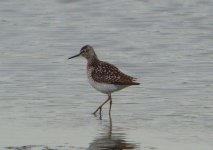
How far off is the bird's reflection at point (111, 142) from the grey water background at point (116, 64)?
0.6 inches

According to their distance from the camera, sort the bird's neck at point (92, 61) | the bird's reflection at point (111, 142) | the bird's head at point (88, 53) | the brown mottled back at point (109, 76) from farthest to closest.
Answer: the bird's head at point (88, 53) < the bird's neck at point (92, 61) < the brown mottled back at point (109, 76) < the bird's reflection at point (111, 142)

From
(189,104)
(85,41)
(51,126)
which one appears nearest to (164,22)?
(85,41)

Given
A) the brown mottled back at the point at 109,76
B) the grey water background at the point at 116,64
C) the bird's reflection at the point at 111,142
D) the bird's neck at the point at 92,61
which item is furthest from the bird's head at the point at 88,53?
the bird's reflection at the point at 111,142

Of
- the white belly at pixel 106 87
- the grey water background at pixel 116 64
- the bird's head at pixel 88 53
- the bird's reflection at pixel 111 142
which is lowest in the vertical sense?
the grey water background at pixel 116 64

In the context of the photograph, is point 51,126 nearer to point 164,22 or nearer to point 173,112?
point 173,112

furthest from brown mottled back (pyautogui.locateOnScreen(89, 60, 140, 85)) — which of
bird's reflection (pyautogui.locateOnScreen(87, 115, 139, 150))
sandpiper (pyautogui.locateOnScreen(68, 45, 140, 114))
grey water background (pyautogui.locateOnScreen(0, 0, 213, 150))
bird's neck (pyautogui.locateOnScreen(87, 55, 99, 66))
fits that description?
bird's reflection (pyautogui.locateOnScreen(87, 115, 139, 150))

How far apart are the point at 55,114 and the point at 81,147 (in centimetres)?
248

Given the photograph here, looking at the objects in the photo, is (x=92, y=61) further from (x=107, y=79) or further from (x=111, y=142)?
(x=111, y=142)

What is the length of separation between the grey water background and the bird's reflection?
16mm

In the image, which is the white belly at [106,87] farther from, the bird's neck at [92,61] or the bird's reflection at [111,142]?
the bird's reflection at [111,142]

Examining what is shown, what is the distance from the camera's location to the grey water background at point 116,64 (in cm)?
1311

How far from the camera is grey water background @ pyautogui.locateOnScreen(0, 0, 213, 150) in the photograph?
13.1 m

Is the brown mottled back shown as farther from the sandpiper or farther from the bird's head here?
the bird's head

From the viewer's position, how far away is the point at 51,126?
13.7m
